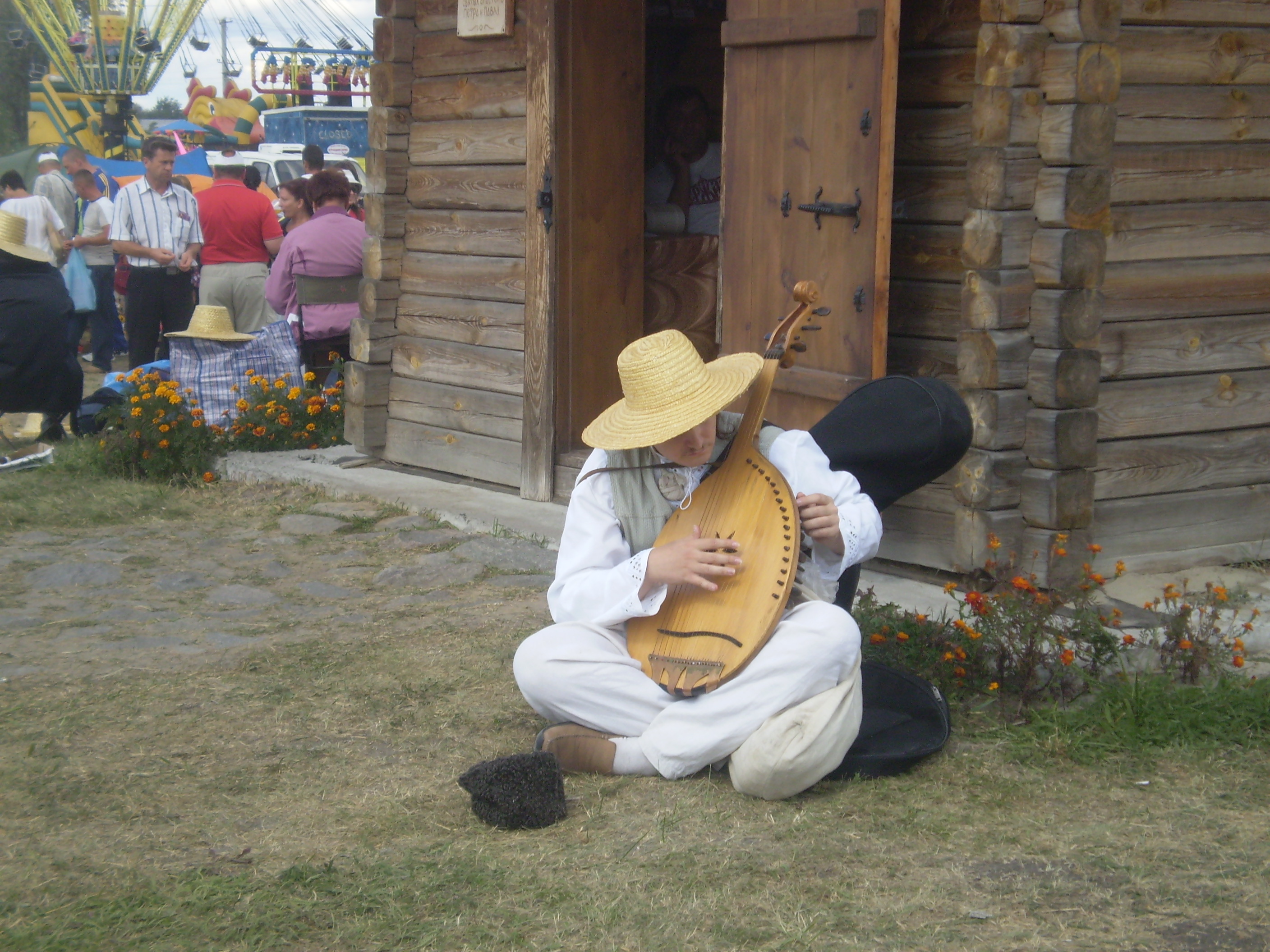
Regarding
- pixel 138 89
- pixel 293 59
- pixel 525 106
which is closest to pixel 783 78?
pixel 525 106

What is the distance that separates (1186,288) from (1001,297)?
835mm

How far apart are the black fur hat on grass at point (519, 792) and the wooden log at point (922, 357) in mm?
2387

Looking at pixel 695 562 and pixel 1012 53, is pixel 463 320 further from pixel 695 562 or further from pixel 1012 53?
pixel 695 562

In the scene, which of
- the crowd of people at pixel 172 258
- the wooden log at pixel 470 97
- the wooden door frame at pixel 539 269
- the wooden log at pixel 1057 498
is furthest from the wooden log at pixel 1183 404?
the crowd of people at pixel 172 258

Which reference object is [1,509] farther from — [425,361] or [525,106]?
[525,106]

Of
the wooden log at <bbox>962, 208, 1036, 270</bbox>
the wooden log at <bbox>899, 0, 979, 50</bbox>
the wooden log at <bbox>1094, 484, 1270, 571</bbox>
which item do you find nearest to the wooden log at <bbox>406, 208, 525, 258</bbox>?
the wooden log at <bbox>899, 0, 979, 50</bbox>

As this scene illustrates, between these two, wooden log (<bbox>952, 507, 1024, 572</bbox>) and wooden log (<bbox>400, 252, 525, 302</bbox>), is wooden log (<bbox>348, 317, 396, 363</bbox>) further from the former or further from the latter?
wooden log (<bbox>952, 507, 1024, 572</bbox>)

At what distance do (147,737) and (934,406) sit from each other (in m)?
2.37

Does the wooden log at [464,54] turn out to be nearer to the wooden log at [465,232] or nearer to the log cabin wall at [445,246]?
the log cabin wall at [445,246]

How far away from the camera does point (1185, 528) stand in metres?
5.02

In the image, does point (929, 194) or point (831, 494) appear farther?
point (929, 194)

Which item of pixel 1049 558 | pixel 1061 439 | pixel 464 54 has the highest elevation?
pixel 464 54

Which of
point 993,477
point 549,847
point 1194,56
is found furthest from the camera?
point 1194,56

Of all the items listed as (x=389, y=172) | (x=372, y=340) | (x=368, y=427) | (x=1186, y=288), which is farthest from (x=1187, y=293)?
(x=368, y=427)
